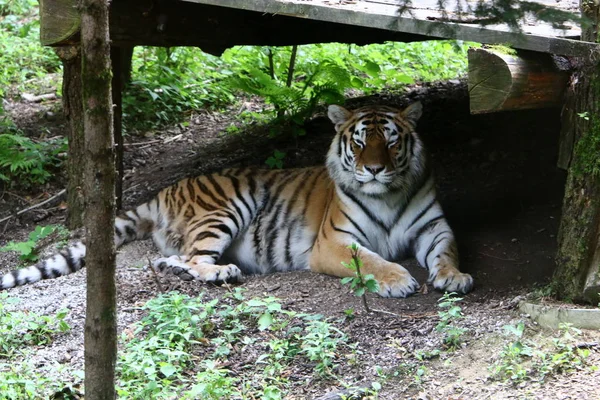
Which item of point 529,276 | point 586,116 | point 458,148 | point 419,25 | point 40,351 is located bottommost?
point 40,351

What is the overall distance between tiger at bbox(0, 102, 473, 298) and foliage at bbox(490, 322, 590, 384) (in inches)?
48.1

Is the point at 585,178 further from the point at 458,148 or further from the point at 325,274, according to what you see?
the point at 458,148

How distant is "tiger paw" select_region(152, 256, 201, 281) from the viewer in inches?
216

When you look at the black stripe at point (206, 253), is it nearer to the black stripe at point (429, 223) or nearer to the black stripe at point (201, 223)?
the black stripe at point (201, 223)

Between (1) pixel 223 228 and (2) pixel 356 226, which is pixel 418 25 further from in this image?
(1) pixel 223 228

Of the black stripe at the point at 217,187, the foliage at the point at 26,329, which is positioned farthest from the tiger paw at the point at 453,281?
the foliage at the point at 26,329

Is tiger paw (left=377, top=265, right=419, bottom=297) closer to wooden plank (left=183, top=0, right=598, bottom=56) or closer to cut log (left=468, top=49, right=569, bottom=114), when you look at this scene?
cut log (left=468, top=49, right=569, bottom=114)

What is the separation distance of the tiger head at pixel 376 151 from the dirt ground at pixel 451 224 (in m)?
0.68

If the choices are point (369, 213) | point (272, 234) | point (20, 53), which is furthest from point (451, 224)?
point (20, 53)

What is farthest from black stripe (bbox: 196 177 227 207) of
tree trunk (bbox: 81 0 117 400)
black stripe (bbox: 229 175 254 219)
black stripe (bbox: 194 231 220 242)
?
tree trunk (bbox: 81 0 117 400)

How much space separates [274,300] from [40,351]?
1.33 meters

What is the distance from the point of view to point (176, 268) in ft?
18.3

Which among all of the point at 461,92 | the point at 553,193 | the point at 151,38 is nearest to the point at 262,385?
the point at 151,38

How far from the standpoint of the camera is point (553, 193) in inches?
254
